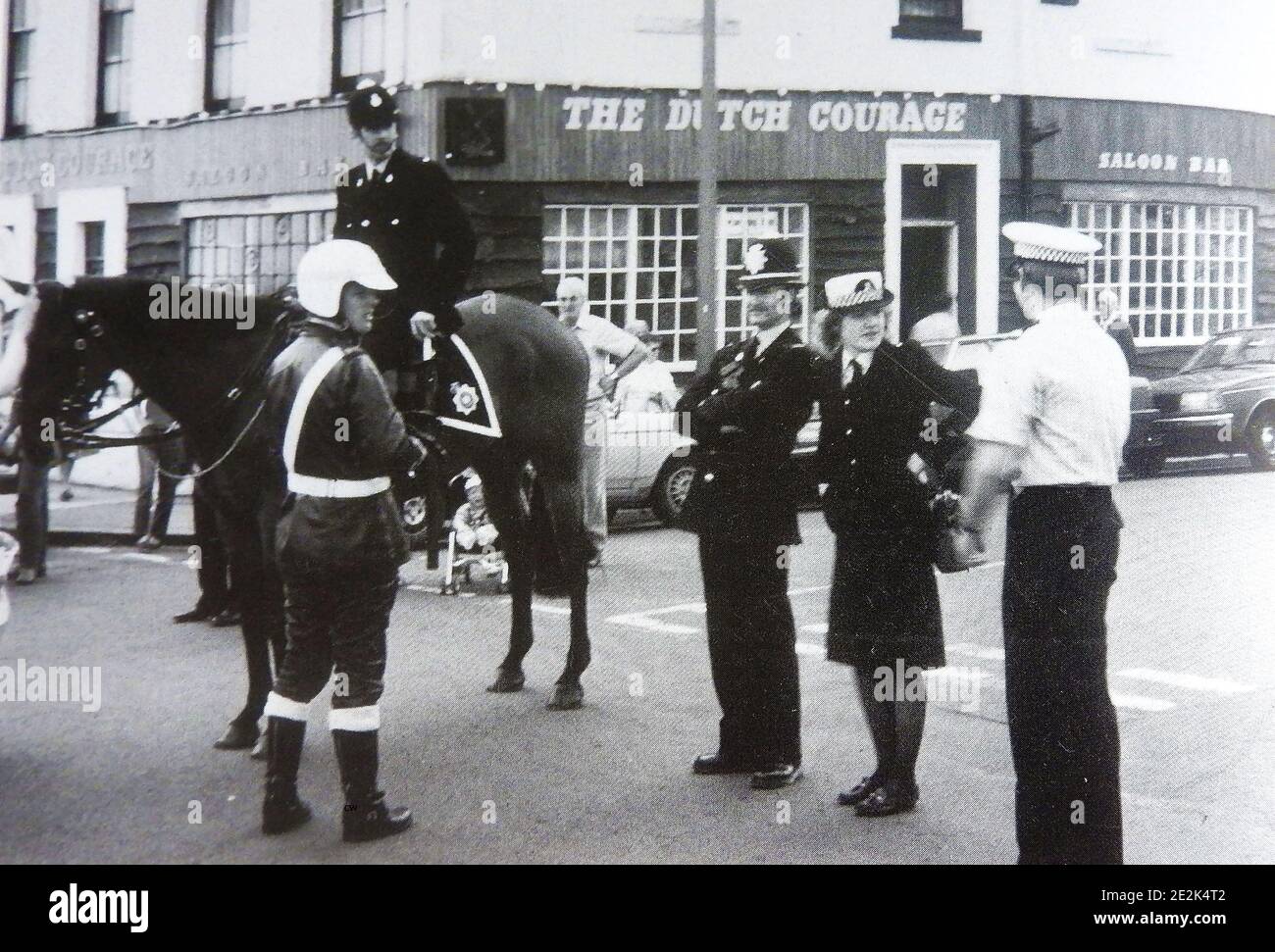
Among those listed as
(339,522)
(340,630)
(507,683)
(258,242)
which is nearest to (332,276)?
(339,522)

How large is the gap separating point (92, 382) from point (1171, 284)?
5472mm

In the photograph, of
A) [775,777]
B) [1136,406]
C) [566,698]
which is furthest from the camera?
[1136,406]

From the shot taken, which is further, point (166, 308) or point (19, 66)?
point (19, 66)

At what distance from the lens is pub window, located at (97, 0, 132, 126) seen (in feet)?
23.2

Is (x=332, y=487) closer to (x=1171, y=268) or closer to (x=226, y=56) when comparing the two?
(x=226, y=56)

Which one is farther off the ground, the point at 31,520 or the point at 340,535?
the point at 340,535

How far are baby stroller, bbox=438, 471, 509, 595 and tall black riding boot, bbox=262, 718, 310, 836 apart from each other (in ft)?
14.4

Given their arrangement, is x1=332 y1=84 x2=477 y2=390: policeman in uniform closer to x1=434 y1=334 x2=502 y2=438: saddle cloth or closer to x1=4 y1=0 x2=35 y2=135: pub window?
x1=434 y1=334 x2=502 y2=438: saddle cloth

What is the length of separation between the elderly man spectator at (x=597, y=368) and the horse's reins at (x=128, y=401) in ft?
11.5

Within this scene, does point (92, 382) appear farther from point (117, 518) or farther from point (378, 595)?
point (117, 518)

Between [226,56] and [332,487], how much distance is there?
4.18 m

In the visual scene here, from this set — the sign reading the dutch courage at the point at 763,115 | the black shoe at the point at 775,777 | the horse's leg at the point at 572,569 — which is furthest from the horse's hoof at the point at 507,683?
the sign reading the dutch courage at the point at 763,115

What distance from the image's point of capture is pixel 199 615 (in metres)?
8.59
